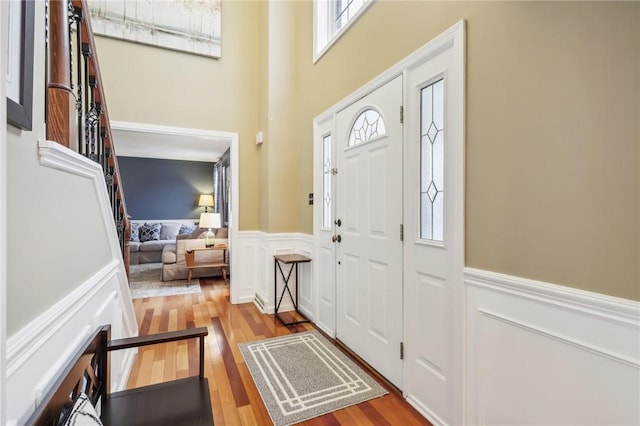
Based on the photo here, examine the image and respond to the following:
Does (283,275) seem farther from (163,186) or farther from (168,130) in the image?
(163,186)

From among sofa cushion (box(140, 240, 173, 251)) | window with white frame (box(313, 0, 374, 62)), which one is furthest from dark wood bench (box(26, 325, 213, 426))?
sofa cushion (box(140, 240, 173, 251))

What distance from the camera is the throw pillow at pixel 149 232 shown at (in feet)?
23.7

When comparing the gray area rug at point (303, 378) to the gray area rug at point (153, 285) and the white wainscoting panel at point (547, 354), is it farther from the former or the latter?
the gray area rug at point (153, 285)

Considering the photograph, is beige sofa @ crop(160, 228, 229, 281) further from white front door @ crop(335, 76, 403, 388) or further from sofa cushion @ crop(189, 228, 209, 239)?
white front door @ crop(335, 76, 403, 388)

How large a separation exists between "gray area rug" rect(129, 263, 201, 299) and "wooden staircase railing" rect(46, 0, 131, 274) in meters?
2.41

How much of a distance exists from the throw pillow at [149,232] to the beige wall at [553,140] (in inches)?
288

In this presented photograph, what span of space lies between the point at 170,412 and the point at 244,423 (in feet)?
2.16

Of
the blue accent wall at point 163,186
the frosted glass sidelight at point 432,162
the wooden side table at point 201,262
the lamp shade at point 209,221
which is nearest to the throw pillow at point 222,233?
the lamp shade at point 209,221

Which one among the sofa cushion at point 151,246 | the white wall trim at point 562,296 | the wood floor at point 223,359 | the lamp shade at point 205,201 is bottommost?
the wood floor at point 223,359

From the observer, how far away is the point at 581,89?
1.13 m

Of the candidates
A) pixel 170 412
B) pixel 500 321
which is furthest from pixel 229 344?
pixel 500 321

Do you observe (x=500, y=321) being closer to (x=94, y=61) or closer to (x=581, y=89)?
(x=581, y=89)

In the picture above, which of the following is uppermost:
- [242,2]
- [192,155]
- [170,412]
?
[242,2]

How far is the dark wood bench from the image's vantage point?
1.12m
